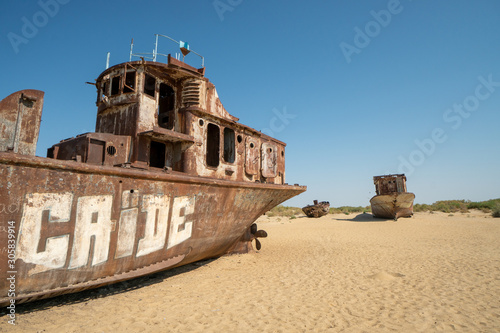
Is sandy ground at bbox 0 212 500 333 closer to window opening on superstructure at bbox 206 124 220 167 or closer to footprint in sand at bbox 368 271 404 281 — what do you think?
footprint in sand at bbox 368 271 404 281

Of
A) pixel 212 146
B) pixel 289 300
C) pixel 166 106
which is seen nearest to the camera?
pixel 289 300

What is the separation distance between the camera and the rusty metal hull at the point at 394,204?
18.3m

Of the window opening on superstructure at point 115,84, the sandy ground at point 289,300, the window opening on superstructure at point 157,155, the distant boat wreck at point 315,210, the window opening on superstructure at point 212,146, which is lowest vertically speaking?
the sandy ground at point 289,300

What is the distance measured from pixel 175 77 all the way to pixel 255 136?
2.73m

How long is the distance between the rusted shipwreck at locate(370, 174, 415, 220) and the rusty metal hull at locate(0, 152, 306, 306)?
56.9ft

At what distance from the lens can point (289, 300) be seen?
13.9 feet

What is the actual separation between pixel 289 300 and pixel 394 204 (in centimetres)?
1761

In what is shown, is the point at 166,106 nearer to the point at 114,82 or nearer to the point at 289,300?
the point at 114,82

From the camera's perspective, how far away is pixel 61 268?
3188 mm

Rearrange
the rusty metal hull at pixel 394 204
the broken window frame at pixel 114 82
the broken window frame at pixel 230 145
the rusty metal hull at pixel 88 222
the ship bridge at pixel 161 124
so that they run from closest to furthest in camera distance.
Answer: the rusty metal hull at pixel 88 222 → the ship bridge at pixel 161 124 → the broken window frame at pixel 114 82 → the broken window frame at pixel 230 145 → the rusty metal hull at pixel 394 204

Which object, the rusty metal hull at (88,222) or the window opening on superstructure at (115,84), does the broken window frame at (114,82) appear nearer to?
the window opening on superstructure at (115,84)

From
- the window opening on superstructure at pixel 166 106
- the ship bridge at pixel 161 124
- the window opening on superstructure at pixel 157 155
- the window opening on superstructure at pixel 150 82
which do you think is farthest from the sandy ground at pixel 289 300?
the window opening on superstructure at pixel 150 82

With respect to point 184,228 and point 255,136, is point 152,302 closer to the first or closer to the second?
point 184,228

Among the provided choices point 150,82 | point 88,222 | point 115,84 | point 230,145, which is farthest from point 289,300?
point 115,84
